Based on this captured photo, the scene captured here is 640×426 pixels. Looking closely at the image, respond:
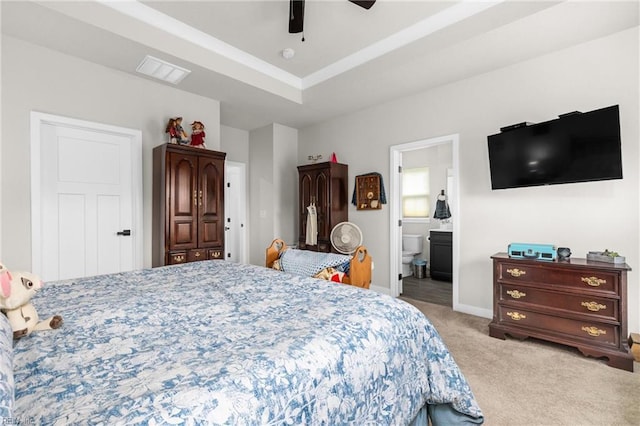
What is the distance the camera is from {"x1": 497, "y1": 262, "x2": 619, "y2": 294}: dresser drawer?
223 cm

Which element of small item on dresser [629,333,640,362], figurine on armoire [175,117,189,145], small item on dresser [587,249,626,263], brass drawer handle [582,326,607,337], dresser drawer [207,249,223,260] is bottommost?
small item on dresser [629,333,640,362]

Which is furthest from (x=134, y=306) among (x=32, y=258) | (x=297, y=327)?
(x=32, y=258)

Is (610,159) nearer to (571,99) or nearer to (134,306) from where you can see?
(571,99)

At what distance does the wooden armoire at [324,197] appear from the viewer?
4.32 metres

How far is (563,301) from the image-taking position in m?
2.42

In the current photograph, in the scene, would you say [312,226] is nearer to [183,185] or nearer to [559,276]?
[183,185]

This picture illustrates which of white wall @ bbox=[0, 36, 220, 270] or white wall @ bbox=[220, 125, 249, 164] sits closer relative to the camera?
white wall @ bbox=[0, 36, 220, 270]

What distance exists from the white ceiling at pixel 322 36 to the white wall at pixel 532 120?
0.19 m

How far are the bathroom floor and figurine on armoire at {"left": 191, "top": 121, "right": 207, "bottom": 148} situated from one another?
11.0 ft

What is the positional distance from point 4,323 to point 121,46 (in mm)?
2692

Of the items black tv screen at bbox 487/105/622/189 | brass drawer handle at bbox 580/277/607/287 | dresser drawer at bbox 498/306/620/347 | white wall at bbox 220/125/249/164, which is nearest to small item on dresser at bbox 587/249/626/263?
brass drawer handle at bbox 580/277/607/287

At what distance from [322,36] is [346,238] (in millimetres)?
2274

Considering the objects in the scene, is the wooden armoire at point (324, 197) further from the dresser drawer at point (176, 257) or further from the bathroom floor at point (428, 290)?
the dresser drawer at point (176, 257)

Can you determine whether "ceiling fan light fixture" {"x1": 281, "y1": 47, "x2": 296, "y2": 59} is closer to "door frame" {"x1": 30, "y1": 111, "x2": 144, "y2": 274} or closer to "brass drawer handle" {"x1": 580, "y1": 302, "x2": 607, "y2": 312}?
"door frame" {"x1": 30, "y1": 111, "x2": 144, "y2": 274}
